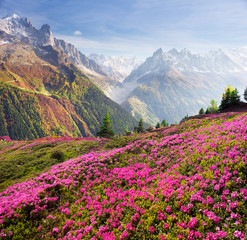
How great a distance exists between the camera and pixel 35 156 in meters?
28.5

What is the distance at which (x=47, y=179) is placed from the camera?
639 inches

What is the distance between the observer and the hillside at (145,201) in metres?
7.02

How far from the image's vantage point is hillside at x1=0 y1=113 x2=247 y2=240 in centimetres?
702

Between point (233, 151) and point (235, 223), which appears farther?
point (233, 151)

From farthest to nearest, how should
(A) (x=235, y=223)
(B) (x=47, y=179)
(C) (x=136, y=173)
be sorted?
1. (B) (x=47, y=179)
2. (C) (x=136, y=173)
3. (A) (x=235, y=223)

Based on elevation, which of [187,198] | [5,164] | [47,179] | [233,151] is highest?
[233,151]

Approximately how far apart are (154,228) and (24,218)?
10.4 m

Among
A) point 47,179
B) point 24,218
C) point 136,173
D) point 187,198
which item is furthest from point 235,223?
point 47,179

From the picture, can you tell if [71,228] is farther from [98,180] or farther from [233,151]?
[233,151]

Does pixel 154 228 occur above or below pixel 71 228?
above

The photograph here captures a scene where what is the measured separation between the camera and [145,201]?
31.1 ft

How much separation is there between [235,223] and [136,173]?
874 cm

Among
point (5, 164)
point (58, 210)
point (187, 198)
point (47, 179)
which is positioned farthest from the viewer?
point (5, 164)

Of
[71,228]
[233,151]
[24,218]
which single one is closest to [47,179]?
[24,218]
